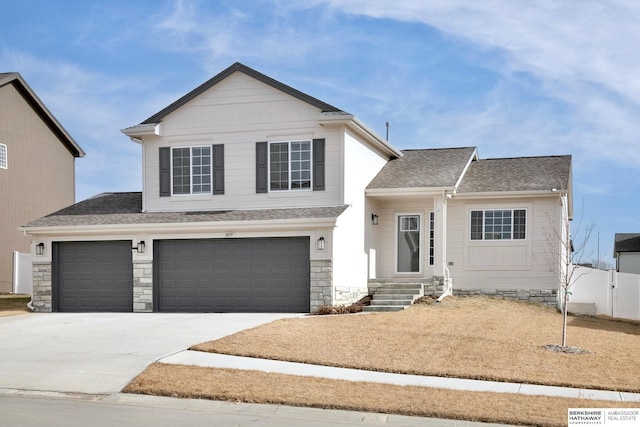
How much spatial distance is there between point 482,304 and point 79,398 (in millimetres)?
13972

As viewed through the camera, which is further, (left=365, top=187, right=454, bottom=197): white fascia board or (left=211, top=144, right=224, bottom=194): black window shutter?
(left=365, top=187, right=454, bottom=197): white fascia board

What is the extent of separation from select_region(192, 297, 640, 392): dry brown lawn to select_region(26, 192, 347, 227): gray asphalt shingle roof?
3.51 m

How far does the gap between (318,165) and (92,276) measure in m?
7.67

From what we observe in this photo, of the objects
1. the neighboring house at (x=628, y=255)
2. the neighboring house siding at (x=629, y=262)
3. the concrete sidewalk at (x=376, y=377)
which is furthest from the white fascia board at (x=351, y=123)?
the neighboring house siding at (x=629, y=262)

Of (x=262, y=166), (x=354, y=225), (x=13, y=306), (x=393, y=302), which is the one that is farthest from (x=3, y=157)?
(x=393, y=302)

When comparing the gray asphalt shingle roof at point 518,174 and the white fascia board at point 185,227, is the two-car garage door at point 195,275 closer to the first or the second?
the white fascia board at point 185,227

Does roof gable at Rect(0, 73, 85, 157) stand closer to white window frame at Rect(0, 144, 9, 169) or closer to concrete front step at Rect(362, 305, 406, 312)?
white window frame at Rect(0, 144, 9, 169)

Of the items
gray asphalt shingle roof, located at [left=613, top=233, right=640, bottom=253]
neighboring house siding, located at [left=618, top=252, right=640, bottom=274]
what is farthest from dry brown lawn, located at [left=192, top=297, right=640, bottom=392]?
gray asphalt shingle roof, located at [left=613, top=233, right=640, bottom=253]

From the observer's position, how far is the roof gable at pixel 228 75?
21.8 meters

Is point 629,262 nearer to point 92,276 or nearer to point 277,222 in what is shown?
point 277,222

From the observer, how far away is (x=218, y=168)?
22.7 metres

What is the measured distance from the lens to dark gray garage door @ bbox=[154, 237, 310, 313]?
21.0 meters

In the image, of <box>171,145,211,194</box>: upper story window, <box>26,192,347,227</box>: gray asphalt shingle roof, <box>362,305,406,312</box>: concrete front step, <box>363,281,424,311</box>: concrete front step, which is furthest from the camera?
<box>171,145,211,194</box>: upper story window

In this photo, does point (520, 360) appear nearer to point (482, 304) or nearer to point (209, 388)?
point (209, 388)
